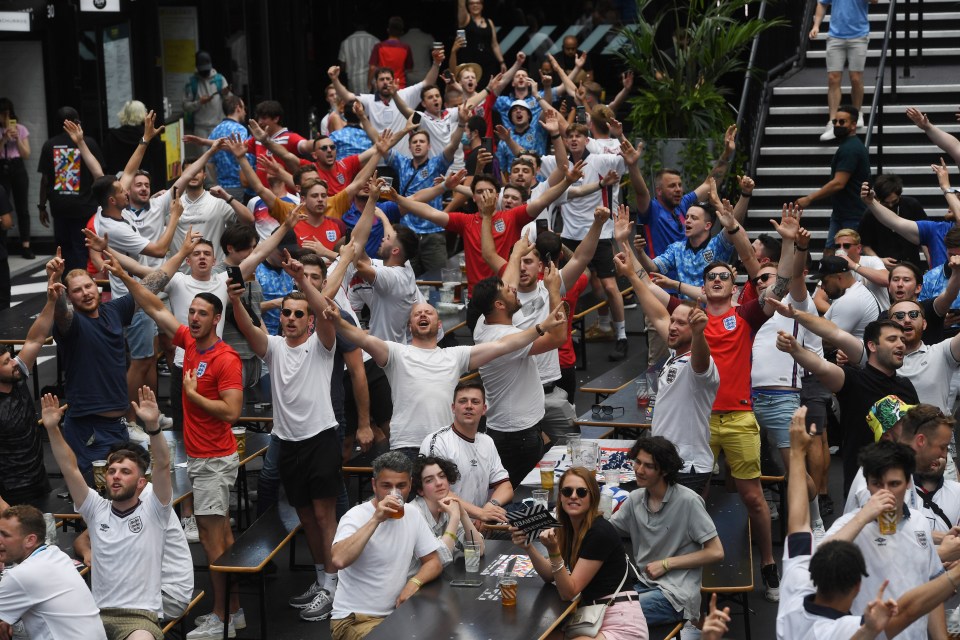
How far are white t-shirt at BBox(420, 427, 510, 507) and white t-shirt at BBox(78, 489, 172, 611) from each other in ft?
5.58

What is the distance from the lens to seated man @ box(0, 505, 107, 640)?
7059 millimetres

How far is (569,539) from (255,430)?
4.54 meters

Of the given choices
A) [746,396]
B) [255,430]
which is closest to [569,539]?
[746,396]

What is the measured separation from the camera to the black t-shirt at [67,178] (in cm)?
1372

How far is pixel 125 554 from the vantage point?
763cm

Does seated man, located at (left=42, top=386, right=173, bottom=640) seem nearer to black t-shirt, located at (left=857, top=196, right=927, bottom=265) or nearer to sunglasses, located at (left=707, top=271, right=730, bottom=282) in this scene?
sunglasses, located at (left=707, top=271, right=730, bottom=282)

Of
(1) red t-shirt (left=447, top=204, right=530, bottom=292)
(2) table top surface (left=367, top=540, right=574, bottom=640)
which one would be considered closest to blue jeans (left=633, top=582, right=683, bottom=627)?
(2) table top surface (left=367, top=540, right=574, bottom=640)

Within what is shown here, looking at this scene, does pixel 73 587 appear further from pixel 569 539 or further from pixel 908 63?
pixel 908 63

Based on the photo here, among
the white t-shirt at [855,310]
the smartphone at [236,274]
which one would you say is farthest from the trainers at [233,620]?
the white t-shirt at [855,310]

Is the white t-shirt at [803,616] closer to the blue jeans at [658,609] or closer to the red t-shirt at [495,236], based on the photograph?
the blue jeans at [658,609]

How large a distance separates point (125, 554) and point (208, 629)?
3.79ft

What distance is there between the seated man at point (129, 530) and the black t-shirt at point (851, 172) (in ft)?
24.4

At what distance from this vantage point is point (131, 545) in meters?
7.62

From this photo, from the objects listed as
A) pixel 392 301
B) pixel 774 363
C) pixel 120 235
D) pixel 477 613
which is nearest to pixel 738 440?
pixel 774 363
